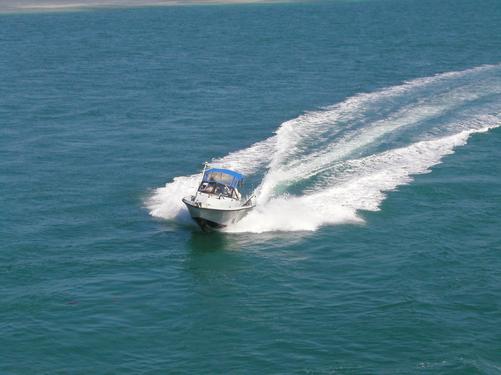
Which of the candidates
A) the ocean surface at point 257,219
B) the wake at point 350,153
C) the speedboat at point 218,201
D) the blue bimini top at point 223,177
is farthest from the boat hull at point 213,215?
the blue bimini top at point 223,177

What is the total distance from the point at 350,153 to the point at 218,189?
55.0 feet

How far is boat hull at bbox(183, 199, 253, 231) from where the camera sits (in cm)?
5701

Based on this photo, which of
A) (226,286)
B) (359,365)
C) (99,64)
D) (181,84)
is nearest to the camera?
(359,365)

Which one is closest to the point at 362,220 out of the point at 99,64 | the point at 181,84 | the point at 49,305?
the point at 49,305

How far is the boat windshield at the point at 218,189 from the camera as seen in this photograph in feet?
196

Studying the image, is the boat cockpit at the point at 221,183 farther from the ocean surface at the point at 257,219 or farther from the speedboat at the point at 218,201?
the ocean surface at the point at 257,219

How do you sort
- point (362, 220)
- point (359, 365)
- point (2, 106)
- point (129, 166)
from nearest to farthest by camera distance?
point (359, 365)
point (362, 220)
point (129, 166)
point (2, 106)

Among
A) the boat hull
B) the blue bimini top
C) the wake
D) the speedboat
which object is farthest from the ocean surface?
the blue bimini top

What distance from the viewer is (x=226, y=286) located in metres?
50.6

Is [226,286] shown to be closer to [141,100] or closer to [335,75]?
[141,100]

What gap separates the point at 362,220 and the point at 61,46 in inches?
3372

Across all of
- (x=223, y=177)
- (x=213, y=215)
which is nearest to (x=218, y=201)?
(x=213, y=215)

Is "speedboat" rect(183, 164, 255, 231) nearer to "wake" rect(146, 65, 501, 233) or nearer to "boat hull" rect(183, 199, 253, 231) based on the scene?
"boat hull" rect(183, 199, 253, 231)

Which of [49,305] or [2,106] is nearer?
[49,305]
